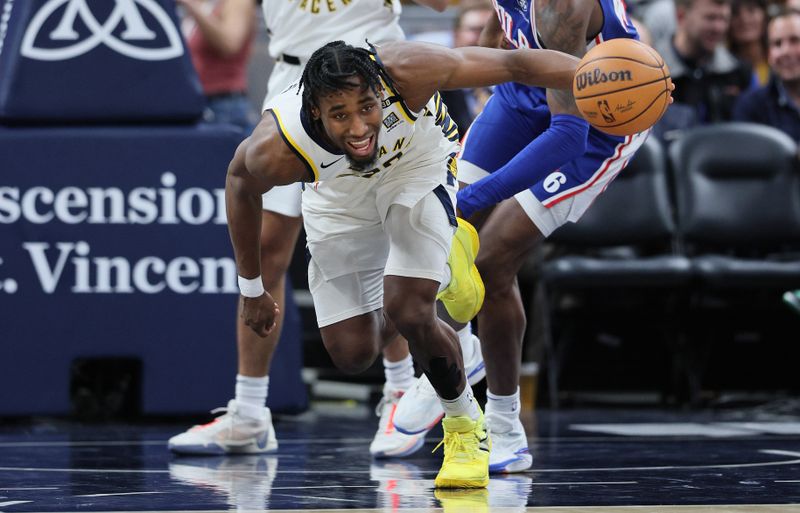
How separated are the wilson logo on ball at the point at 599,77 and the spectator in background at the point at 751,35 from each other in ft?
19.4

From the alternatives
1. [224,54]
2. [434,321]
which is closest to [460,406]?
[434,321]

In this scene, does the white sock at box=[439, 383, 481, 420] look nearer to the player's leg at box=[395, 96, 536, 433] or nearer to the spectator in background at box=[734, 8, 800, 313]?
the player's leg at box=[395, 96, 536, 433]

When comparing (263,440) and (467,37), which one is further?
(467,37)

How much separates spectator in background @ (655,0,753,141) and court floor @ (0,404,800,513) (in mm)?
2753

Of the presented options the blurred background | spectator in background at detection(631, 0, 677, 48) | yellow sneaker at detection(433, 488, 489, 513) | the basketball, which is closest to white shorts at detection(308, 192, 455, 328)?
the basketball

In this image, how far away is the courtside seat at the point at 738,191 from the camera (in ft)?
27.8

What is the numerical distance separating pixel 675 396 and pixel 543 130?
12.1 ft

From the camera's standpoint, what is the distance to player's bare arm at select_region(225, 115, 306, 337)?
14.0ft

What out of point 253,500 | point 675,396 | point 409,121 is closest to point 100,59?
point 409,121

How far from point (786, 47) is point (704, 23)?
1.82 ft

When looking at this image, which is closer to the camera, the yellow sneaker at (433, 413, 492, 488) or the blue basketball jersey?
the yellow sneaker at (433, 413, 492, 488)

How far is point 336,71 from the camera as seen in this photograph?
4113 millimetres

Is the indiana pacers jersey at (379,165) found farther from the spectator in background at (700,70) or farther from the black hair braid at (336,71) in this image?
the spectator in background at (700,70)

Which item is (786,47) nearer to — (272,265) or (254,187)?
(272,265)
